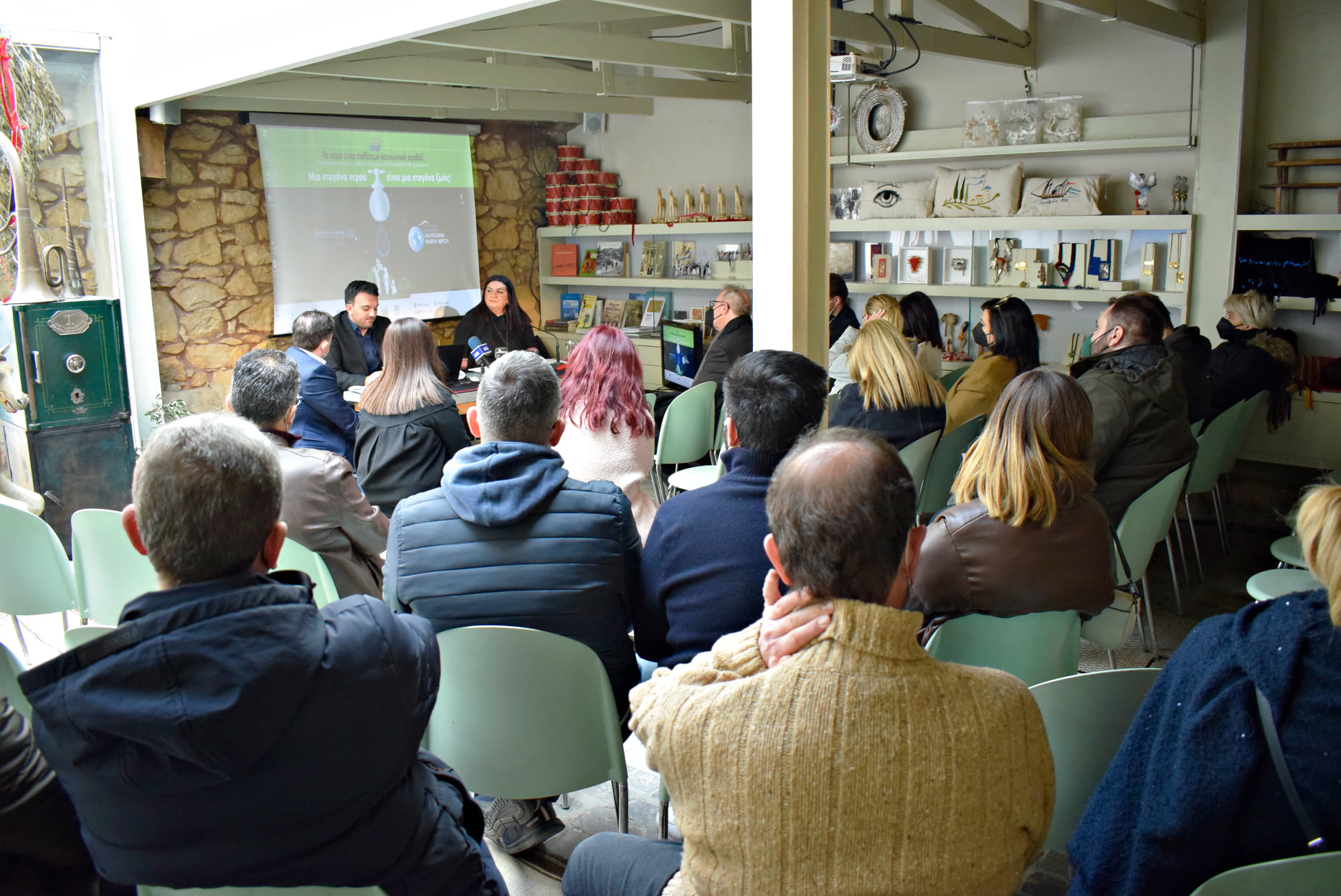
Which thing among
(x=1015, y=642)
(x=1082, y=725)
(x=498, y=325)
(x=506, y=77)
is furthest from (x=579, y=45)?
(x=1082, y=725)

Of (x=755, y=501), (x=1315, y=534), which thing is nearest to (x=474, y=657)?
(x=755, y=501)

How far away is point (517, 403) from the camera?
2.14 meters

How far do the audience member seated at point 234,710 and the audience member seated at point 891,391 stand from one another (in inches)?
104

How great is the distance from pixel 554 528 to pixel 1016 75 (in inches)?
217

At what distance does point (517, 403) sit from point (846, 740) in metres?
1.25

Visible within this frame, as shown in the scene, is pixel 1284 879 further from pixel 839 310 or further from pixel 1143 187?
pixel 1143 187

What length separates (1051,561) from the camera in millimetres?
2119

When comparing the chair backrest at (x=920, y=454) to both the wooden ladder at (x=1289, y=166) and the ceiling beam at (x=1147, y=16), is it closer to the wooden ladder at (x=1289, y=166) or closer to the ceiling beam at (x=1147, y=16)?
the ceiling beam at (x=1147, y=16)

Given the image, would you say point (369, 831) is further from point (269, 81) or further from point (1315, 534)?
point (269, 81)

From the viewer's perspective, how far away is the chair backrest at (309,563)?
2.50m

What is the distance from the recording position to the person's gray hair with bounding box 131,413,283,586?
131cm

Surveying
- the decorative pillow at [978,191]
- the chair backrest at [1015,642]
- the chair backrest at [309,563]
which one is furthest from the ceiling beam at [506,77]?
the chair backrest at [1015,642]

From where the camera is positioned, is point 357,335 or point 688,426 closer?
point 688,426

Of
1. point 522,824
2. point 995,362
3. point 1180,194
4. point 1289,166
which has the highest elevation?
point 1289,166
